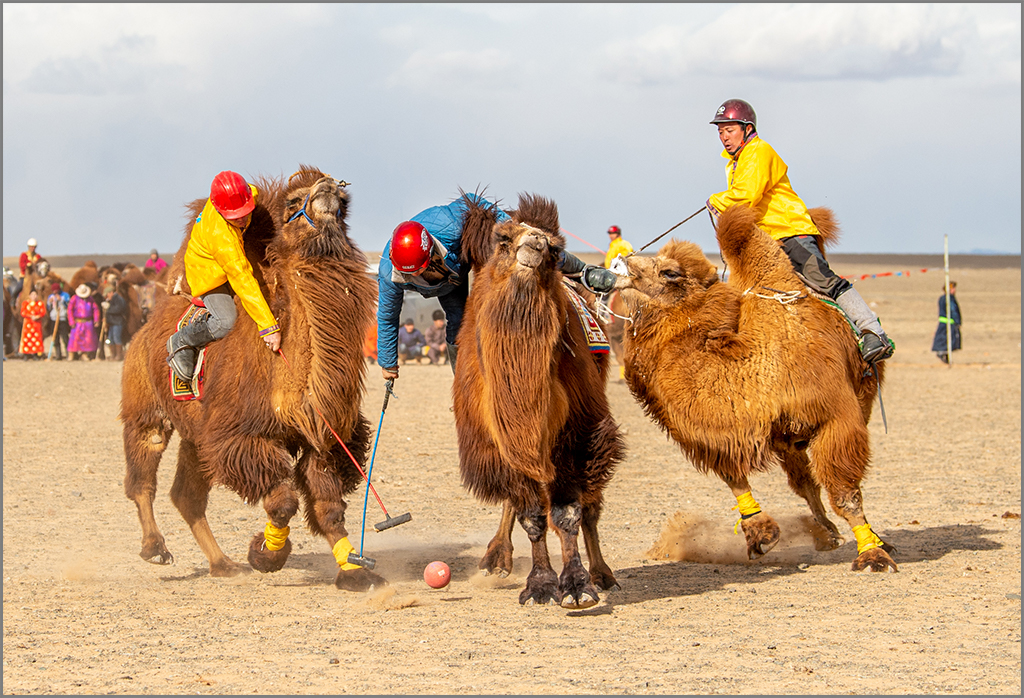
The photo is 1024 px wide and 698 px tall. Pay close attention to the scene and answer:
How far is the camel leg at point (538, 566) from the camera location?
604 centimetres

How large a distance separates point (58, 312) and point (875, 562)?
20.7m

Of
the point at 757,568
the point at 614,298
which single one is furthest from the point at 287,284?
the point at 614,298

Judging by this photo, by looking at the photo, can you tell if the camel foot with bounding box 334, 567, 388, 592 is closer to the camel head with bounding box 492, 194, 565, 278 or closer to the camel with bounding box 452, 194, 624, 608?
the camel with bounding box 452, 194, 624, 608

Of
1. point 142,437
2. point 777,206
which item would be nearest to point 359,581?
point 142,437

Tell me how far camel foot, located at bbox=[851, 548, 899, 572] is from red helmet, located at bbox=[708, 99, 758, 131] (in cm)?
270

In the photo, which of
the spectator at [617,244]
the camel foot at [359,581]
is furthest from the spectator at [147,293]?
the camel foot at [359,581]

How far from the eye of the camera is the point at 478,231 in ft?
20.4

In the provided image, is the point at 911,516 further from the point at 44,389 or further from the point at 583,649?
the point at 44,389

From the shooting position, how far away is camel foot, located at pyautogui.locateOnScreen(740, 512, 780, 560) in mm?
6844

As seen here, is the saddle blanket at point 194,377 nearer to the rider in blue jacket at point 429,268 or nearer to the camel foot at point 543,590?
the rider in blue jacket at point 429,268

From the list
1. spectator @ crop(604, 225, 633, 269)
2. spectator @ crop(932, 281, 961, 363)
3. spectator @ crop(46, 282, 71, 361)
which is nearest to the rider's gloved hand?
spectator @ crop(604, 225, 633, 269)

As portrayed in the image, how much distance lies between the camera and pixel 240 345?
678 centimetres

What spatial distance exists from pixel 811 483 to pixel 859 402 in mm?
728

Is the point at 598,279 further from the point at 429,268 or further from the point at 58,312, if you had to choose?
the point at 58,312
